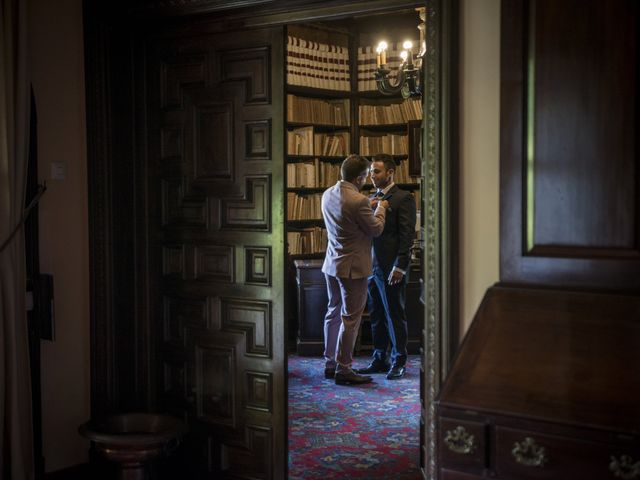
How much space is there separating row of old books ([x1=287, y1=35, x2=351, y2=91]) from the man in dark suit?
1.68 metres

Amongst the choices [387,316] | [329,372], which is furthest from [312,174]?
[329,372]

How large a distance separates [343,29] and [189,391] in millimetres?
4498

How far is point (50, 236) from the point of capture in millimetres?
3805

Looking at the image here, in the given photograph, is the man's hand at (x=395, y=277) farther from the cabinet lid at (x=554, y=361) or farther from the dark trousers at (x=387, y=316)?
A: the cabinet lid at (x=554, y=361)

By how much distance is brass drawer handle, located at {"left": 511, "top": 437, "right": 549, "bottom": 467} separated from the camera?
80.0 inches

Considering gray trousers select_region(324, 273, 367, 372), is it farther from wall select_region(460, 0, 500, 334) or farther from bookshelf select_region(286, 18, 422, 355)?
wall select_region(460, 0, 500, 334)

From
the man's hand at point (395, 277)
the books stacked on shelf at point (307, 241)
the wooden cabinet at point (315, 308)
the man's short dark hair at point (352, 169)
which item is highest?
the man's short dark hair at point (352, 169)

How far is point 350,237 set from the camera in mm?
5395

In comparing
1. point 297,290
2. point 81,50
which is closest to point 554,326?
point 81,50

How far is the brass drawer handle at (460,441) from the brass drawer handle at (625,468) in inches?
14.1

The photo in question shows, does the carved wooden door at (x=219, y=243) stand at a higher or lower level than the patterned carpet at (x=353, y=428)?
higher

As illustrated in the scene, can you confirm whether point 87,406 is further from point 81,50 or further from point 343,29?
point 343,29

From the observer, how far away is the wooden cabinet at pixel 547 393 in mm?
1963

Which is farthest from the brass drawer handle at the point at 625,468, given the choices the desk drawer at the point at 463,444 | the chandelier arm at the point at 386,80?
the chandelier arm at the point at 386,80
